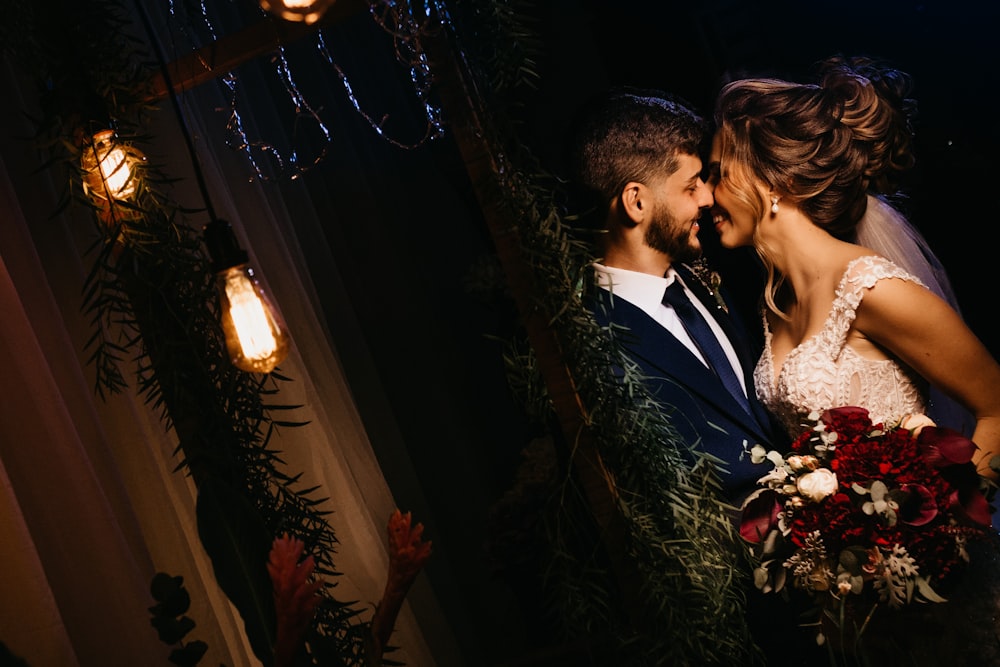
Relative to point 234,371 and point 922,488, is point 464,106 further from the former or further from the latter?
point 922,488

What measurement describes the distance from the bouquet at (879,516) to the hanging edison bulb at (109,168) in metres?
1.38

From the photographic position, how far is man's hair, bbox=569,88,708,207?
85.0 inches

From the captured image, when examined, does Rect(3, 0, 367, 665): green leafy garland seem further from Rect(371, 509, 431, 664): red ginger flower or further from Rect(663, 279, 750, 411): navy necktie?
Rect(663, 279, 750, 411): navy necktie

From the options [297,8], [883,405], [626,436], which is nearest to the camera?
[297,8]

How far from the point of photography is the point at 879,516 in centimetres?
157

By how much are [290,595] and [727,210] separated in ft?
4.78

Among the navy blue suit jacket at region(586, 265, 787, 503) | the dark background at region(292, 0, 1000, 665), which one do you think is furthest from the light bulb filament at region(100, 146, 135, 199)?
the navy blue suit jacket at region(586, 265, 787, 503)

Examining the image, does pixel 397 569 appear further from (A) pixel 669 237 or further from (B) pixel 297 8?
(A) pixel 669 237

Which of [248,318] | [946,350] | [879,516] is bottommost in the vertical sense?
[879,516]

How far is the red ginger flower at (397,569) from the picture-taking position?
1311mm

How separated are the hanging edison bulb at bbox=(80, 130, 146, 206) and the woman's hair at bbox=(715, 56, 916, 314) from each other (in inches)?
53.5

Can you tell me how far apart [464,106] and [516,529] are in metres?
1.22

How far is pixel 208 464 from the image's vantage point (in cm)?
168

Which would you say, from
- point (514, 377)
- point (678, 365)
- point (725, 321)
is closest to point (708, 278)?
point (725, 321)
